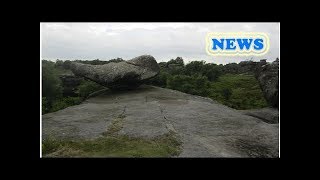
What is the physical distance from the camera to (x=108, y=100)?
29.4m

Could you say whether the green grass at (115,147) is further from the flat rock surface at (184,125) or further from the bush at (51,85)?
the bush at (51,85)

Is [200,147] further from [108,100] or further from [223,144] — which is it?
[108,100]

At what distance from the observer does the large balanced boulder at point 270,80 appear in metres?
25.4

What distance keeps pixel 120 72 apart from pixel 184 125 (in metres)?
13.4

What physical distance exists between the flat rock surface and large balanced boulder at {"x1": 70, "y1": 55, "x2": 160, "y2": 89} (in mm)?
4727

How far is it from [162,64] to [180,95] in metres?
22.4

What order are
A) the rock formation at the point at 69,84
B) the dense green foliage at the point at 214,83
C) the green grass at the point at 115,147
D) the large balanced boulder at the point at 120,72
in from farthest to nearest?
the rock formation at the point at 69,84, the dense green foliage at the point at 214,83, the large balanced boulder at the point at 120,72, the green grass at the point at 115,147

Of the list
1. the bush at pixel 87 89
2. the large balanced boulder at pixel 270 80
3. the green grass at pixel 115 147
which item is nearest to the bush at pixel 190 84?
the bush at pixel 87 89

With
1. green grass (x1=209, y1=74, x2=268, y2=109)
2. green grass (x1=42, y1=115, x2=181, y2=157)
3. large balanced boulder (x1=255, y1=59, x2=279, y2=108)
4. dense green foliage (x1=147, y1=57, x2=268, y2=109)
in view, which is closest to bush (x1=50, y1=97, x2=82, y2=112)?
dense green foliage (x1=147, y1=57, x2=268, y2=109)

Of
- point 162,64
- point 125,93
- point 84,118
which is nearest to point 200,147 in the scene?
point 84,118

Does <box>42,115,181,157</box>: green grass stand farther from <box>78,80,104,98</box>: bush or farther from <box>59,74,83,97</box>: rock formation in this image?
<box>59,74,83,97</box>: rock formation

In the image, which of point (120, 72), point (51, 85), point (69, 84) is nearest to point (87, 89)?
point (51, 85)

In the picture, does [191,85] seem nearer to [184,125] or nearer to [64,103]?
[64,103]

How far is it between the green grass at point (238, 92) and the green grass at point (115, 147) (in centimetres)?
1965
